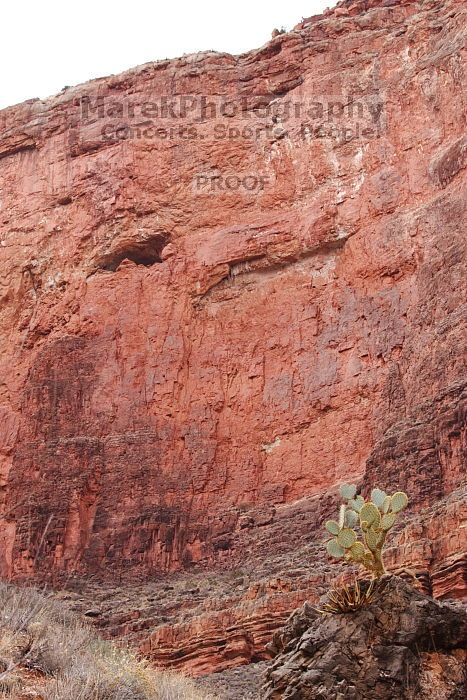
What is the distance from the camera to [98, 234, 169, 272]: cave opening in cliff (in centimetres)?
3528

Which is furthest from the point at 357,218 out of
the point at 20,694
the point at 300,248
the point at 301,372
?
the point at 20,694

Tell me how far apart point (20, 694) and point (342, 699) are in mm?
4244

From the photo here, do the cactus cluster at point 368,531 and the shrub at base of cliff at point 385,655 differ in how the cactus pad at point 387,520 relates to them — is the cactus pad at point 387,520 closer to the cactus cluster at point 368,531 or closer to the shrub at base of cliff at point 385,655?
the cactus cluster at point 368,531

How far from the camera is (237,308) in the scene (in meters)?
33.2

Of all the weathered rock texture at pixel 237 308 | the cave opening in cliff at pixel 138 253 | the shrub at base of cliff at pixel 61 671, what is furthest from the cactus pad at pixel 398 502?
the cave opening in cliff at pixel 138 253

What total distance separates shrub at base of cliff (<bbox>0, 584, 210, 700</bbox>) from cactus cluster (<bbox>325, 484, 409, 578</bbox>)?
3.55 metres

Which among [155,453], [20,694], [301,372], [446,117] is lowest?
[20,694]

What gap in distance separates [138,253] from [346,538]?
24140mm

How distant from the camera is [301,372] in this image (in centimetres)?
3108

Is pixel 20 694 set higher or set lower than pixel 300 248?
lower

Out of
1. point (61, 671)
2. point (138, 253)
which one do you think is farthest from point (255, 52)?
point (61, 671)

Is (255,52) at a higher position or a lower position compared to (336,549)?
higher

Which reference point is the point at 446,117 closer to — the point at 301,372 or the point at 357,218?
the point at 357,218

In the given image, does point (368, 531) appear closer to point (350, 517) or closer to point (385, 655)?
point (350, 517)
